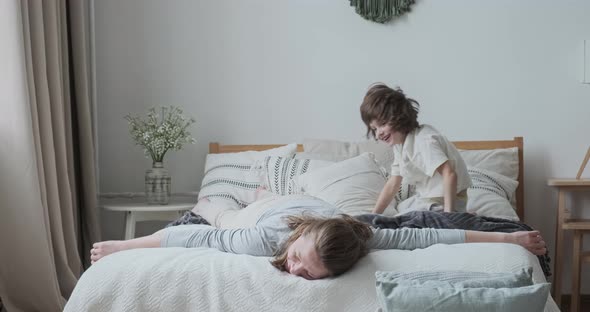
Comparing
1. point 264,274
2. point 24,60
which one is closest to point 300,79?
point 24,60

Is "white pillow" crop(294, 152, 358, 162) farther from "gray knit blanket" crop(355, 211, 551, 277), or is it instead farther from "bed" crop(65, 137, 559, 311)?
"bed" crop(65, 137, 559, 311)

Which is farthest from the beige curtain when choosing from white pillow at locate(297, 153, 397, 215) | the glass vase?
white pillow at locate(297, 153, 397, 215)

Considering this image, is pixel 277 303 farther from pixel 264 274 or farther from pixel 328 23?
pixel 328 23

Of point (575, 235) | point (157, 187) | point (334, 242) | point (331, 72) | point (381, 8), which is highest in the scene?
point (381, 8)

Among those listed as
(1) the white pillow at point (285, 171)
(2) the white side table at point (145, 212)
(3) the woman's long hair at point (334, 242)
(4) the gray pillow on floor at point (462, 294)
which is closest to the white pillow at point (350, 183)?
(1) the white pillow at point (285, 171)

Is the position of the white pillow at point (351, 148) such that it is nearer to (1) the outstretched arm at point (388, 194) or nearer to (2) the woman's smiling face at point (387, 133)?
(1) the outstretched arm at point (388, 194)

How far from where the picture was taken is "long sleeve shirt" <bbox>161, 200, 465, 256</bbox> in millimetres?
2078

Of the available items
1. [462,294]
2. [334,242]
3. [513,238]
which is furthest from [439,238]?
[462,294]

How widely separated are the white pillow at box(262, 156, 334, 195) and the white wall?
44cm

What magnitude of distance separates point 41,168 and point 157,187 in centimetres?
69

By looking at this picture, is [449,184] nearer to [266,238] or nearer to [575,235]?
[266,238]

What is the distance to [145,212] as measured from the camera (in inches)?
139

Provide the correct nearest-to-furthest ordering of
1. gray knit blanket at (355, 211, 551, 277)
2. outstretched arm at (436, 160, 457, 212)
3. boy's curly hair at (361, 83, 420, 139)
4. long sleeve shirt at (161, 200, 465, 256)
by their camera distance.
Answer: long sleeve shirt at (161, 200, 465, 256) → gray knit blanket at (355, 211, 551, 277) → outstretched arm at (436, 160, 457, 212) → boy's curly hair at (361, 83, 420, 139)

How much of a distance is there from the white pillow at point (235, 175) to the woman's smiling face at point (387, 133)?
79 cm
